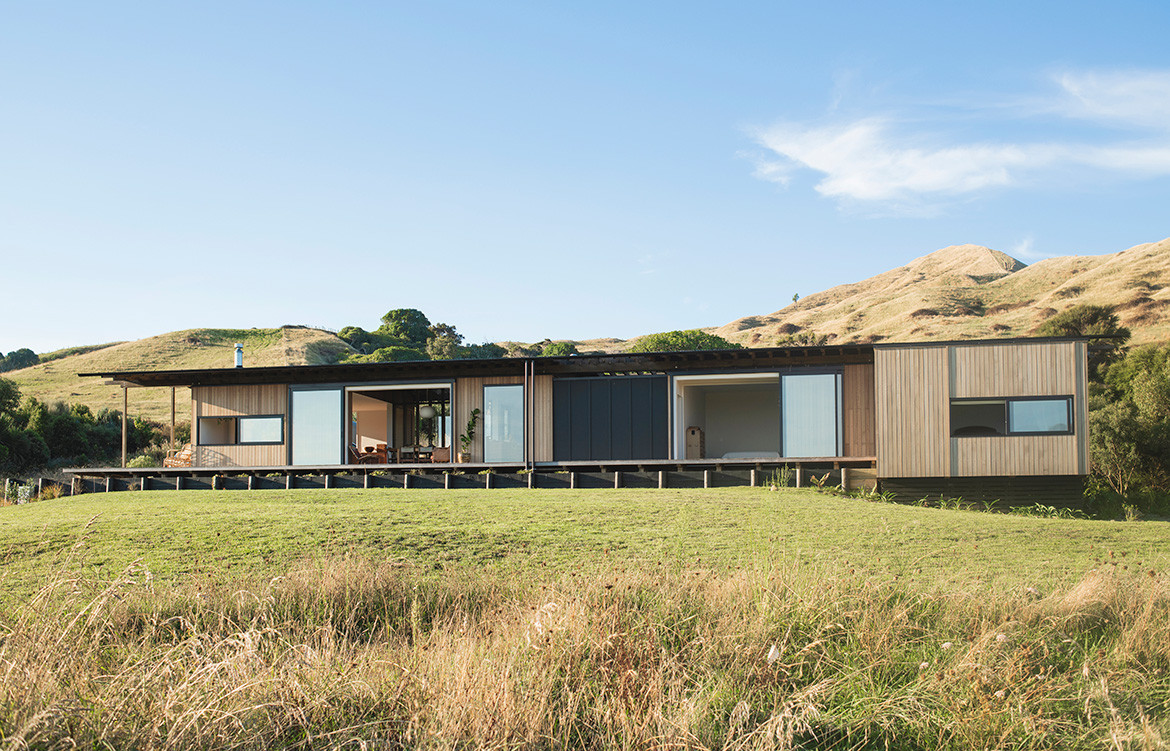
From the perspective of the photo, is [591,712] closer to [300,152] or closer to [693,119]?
[300,152]

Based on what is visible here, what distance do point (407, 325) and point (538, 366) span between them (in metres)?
45.3

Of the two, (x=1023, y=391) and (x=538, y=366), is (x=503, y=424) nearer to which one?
(x=538, y=366)

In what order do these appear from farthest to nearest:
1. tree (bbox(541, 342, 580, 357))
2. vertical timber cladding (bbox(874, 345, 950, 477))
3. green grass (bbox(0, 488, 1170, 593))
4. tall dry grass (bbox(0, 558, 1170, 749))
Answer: tree (bbox(541, 342, 580, 357)) → vertical timber cladding (bbox(874, 345, 950, 477)) → green grass (bbox(0, 488, 1170, 593)) → tall dry grass (bbox(0, 558, 1170, 749))

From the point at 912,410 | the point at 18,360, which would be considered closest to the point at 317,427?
the point at 912,410

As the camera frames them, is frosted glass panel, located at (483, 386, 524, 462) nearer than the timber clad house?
No

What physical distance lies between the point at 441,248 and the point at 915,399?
22009mm

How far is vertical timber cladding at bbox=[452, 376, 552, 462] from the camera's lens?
17016mm

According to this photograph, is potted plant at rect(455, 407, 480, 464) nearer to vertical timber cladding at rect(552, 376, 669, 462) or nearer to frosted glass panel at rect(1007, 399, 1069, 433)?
vertical timber cladding at rect(552, 376, 669, 462)

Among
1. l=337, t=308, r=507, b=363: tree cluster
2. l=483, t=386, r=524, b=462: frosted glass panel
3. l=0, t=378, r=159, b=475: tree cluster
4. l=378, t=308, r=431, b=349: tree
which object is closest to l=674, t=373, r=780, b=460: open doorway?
l=483, t=386, r=524, b=462: frosted glass panel

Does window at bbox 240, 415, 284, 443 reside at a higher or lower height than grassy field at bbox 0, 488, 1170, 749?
higher

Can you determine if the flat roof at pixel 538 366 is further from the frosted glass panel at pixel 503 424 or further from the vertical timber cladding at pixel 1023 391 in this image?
the frosted glass panel at pixel 503 424

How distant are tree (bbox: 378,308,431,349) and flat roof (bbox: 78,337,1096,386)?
4159 centimetres

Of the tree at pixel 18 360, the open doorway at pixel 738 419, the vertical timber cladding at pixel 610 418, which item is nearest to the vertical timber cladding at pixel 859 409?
the vertical timber cladding at pixel 610 418

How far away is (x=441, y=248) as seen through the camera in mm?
32812
